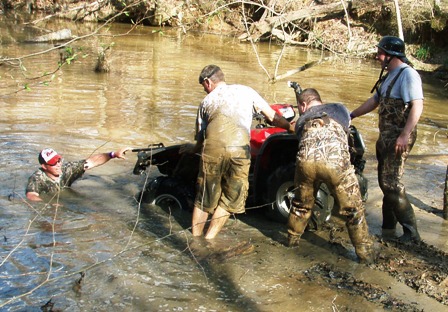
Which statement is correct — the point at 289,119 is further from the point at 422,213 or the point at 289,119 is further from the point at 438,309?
the point at 438,309

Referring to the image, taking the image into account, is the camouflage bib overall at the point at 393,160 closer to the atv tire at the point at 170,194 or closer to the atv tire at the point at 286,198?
the atv tire at the point at 286,198

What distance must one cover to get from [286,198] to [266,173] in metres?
0.36

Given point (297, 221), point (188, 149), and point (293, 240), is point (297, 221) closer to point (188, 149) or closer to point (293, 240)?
point (293, 240)

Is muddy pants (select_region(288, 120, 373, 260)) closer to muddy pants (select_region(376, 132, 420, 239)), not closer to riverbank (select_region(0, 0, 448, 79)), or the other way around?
muddy pants (select_region(376, 132, 420, 239))

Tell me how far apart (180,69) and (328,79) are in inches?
189

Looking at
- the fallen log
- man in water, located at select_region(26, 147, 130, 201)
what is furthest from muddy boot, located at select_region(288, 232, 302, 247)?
the fallen log

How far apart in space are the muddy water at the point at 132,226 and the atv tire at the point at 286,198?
21cm

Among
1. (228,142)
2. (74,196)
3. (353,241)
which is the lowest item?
(74,196)

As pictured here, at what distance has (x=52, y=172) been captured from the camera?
695 centimetres

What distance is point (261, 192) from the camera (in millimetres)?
6230

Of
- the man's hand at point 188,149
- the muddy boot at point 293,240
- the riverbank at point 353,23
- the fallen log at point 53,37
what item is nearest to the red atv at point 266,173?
the man's hand at point 188,149

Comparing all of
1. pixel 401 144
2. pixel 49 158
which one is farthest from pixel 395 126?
pixel 49 158

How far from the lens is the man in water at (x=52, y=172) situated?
22.4ft

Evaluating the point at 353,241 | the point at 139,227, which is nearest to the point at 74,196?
the point at 139,227
